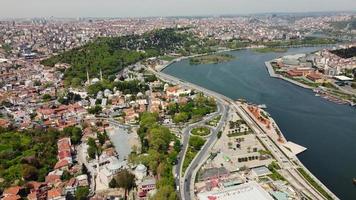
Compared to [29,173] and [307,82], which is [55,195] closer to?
[29,173]

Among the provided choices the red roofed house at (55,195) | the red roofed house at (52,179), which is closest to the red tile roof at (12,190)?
the red roofed house at (52,179)

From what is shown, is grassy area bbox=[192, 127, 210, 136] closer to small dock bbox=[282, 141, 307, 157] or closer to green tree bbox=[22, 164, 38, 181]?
small dock bbox=[282, 141, 307, 157]

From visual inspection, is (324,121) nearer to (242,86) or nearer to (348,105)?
(348,105)

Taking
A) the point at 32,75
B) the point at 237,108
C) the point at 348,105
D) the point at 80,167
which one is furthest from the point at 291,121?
the point at 32,75

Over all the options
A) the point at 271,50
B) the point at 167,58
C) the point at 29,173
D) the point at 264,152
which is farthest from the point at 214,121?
the point at 271,50

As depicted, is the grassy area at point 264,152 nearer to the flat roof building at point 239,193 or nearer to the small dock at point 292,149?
the small dock at point 292,149
